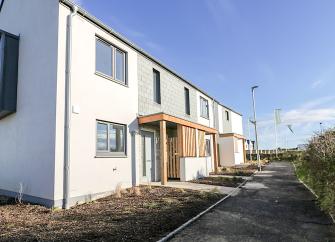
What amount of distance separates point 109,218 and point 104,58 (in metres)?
6.88

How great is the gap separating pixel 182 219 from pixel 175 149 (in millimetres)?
8985

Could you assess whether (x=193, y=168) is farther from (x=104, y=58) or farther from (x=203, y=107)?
(x=203, y=107)

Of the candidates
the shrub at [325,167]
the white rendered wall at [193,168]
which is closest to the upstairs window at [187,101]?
the white rendered wall at [193,168]

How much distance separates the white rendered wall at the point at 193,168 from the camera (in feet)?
49.4

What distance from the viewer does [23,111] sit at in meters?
11.1

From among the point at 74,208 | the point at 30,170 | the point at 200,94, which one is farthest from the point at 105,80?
the point at 200,94

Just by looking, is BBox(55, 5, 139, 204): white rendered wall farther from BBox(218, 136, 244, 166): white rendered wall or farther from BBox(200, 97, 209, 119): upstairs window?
BBox(218, 136, 244, 166): white rendered wall

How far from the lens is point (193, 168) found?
1617 cm

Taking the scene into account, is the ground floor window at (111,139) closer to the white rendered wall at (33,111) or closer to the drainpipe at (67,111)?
the drainpipe at (67,111)

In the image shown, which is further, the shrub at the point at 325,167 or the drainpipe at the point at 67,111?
the drainpipe at the point at 67,111

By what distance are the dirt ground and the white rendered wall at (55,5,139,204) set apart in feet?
2.78

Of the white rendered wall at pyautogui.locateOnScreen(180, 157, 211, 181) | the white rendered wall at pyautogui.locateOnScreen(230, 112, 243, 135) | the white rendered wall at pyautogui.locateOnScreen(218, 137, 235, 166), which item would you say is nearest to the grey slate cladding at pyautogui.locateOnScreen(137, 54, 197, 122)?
the white rendered wall at pyautogui.locateOnScreen(180, 157, 211, 181)

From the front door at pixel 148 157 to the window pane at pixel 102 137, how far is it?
3.07 meters

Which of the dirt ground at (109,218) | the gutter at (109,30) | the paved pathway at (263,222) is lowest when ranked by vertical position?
the paved pathway at (263,222)
